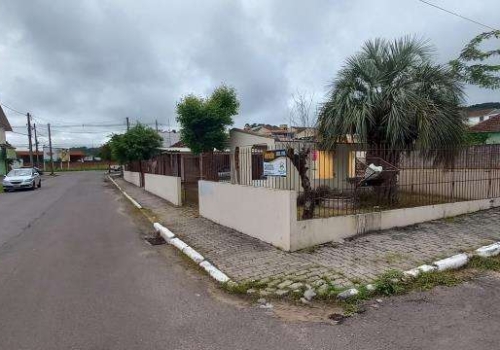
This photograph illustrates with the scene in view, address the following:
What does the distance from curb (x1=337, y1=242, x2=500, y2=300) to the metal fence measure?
2338 millimetres

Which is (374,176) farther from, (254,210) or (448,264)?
(448,264)

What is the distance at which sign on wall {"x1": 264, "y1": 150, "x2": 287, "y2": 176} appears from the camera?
325 inches

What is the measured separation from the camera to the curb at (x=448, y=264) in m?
5.14

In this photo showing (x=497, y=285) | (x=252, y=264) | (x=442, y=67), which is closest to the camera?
(x=497, y=285)

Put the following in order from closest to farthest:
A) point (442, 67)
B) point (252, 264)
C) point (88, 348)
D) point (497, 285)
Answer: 1. point (88, 348)
2. point (497, 285)
3. point (252, 264)
4. point (442, 67)

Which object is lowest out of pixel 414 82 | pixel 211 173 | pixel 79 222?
pixel 79 222

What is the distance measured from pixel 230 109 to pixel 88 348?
23841 mm

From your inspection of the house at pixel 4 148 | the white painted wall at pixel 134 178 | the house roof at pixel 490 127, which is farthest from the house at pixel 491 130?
the house at pixel 4 148

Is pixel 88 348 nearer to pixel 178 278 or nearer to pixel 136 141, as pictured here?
pixel 178 278

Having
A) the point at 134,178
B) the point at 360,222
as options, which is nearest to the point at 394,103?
the point at 360,222

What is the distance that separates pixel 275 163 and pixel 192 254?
2.52 metres

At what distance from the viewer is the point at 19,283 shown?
5984 millimetres

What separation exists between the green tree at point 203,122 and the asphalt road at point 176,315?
725 inches

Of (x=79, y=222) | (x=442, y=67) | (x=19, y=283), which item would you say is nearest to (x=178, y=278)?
(x=19, y=283)
